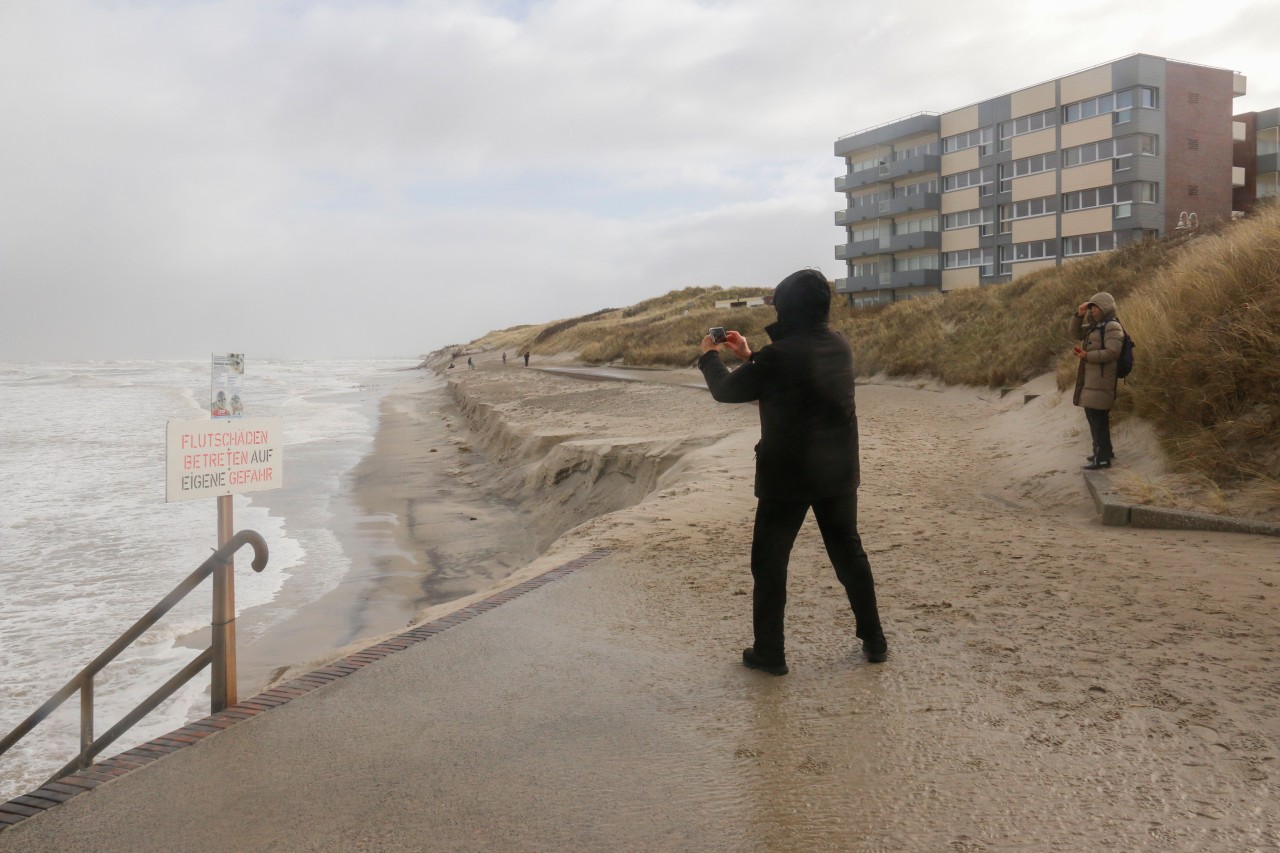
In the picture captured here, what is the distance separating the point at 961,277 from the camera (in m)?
53.2

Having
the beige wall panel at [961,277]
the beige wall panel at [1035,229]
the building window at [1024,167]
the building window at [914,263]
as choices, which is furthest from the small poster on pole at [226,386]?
the building window at [914,263]

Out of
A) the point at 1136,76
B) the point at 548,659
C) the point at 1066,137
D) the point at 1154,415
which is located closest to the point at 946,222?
the point at 1066,137

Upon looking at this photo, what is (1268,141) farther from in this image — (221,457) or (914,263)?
(221,457)

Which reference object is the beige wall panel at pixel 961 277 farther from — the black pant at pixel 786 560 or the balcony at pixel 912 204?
the black pant at pixel 786 560

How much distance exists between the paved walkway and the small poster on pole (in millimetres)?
1355

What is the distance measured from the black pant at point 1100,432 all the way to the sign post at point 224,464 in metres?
7.63

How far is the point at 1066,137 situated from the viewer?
46.9m

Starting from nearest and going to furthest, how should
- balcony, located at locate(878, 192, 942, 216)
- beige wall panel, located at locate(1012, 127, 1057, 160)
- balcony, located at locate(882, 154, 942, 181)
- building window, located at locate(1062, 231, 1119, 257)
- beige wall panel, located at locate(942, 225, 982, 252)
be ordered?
building window, located at locate(1062, 231, 1119, 257) < beige wall panel, located at locate(1012, 127, 1057, 160) < beige wall panel, located at locate(942, 225, 982, 252) < balcony, located at locate(878, 192, 942, 216) < balcony, located at locate(882, 154, 942, 181)

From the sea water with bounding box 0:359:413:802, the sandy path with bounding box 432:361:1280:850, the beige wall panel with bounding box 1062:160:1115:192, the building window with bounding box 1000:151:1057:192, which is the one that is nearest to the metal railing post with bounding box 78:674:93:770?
the sea water with bounding box 0:359:413:802

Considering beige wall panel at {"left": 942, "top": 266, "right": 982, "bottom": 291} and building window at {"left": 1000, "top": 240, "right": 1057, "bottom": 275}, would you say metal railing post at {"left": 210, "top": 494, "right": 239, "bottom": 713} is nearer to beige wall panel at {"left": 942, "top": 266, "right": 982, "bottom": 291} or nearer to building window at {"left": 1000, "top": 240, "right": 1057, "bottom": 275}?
building window at {"left": 1000, "top": 240, "right": 1057, "bottom": 275}

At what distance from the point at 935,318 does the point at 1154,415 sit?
16.0 metres

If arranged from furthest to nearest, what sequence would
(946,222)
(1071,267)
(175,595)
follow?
(946,222)
(1071,267)
(175,595)

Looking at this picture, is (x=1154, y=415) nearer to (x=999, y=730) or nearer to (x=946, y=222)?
(x=999, y=730)

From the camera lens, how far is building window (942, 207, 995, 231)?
2040 inches
